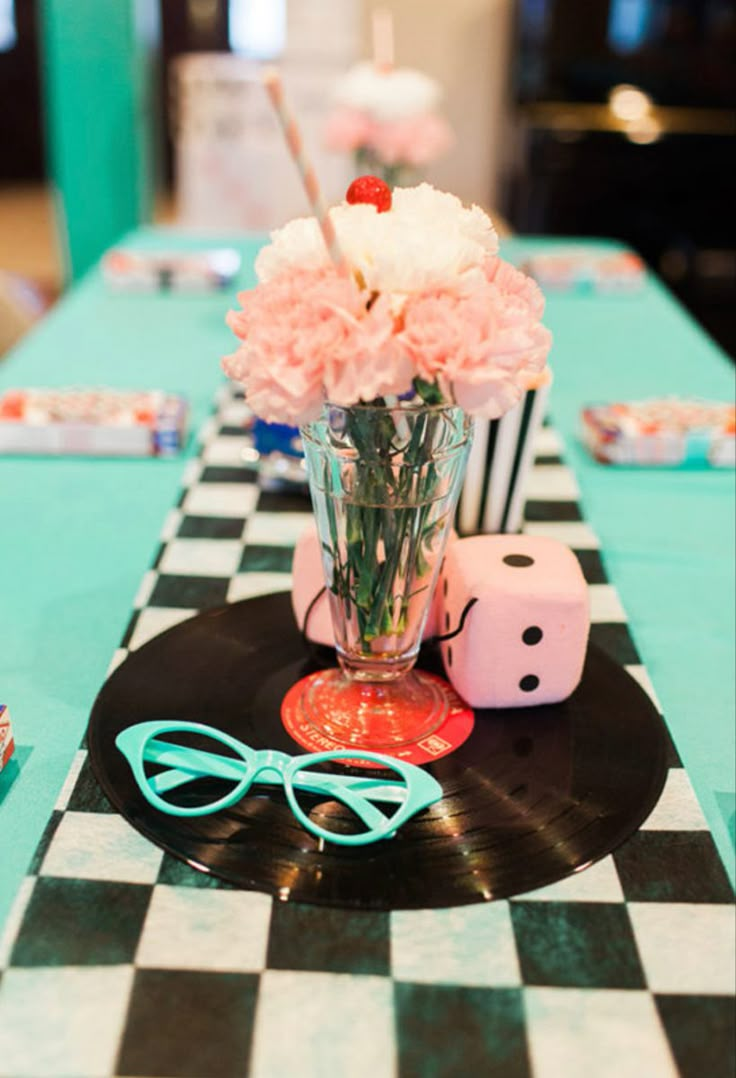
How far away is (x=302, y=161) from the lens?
25.6 inches

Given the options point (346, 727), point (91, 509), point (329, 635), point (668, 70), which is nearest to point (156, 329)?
point (91, 509)

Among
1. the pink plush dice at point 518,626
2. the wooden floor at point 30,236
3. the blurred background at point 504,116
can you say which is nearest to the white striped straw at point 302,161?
the pink plush dice at point 518,626

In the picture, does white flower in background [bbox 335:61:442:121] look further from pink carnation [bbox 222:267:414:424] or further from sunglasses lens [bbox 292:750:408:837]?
sunglasses lens [bbox 292:750:408:837]

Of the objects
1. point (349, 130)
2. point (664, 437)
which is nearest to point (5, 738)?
point (664, 437)

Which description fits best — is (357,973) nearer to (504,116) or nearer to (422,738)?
(422,738)

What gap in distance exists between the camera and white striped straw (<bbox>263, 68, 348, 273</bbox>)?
627 millimetres

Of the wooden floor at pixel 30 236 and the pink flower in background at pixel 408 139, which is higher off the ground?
the pink flower in background at pixel 408 139

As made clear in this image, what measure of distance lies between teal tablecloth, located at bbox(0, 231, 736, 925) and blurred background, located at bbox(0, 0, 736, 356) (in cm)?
184

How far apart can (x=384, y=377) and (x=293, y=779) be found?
0.28 metres

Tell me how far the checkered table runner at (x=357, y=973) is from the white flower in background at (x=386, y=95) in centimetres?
162

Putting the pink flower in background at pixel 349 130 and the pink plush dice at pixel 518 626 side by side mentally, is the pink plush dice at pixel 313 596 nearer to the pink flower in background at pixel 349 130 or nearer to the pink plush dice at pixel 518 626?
the pink plush dice at pixel 518 626

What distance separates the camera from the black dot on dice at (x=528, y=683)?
0.83 metres

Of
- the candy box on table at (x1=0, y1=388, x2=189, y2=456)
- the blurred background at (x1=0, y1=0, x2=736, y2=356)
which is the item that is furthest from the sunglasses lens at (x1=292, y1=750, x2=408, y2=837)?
the blurred background at (x1=0, y1=0, x2=736, y2=356)

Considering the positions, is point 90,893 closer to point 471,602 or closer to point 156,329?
point 471,602
